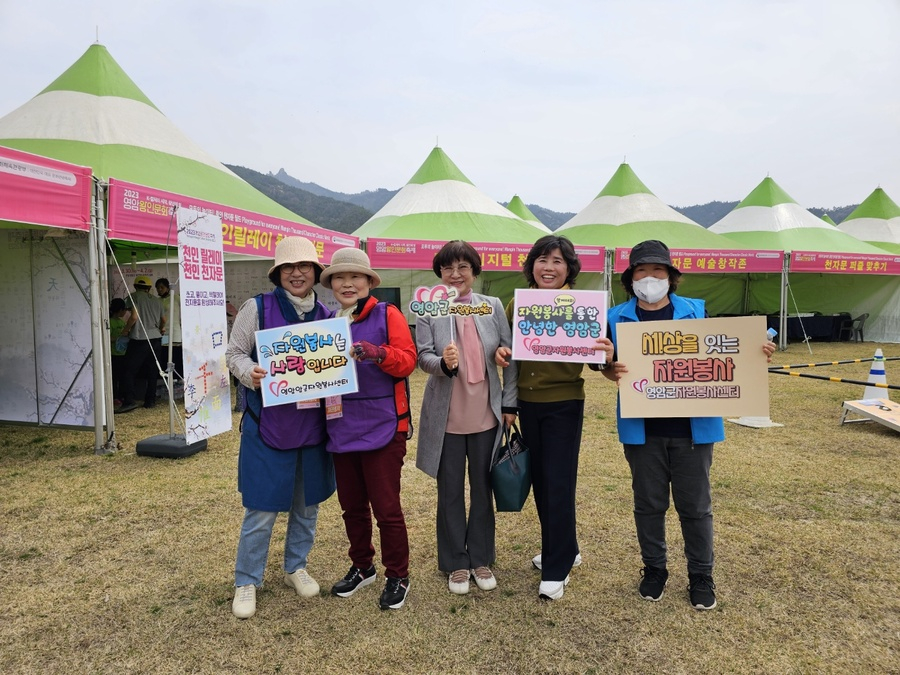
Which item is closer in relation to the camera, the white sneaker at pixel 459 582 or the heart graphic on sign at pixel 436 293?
the heart graphic on sign at pixel 436 293

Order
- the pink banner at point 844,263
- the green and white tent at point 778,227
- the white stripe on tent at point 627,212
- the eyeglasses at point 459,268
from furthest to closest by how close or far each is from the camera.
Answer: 1. the green and white tent at point 778,227
2. the white stripe on tent at point 627,212
3. the pink banner at point 844,263
4. the eyeglasses at point 459,268

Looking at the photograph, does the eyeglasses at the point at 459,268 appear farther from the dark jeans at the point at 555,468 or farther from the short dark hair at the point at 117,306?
the short dark hair at the point at 117,306

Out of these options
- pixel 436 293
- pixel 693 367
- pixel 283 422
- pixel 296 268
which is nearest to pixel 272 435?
pixel 283 422

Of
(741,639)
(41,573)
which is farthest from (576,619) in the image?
(41,573)

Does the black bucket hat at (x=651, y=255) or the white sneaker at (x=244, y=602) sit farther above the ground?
the black bucket hat at (x=651, y=255)

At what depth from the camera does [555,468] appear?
8.56ft

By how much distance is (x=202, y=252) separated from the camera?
15.6 ft

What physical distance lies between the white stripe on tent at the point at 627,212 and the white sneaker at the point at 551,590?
1365 cm

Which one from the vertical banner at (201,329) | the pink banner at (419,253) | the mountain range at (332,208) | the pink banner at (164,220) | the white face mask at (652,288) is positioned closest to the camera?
the white face mask at (652,288)

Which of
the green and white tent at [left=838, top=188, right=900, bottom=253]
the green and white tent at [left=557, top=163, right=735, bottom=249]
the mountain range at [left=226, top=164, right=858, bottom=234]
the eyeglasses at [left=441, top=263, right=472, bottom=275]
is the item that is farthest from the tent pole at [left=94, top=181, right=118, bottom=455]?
the mountain range at [left=226, top=164, right=858, bottom=234]

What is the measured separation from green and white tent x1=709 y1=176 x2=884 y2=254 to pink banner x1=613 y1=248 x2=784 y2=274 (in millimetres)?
2512

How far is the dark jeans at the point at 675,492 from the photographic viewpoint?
2484 mm

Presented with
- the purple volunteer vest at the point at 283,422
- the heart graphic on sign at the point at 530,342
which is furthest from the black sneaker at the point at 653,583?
the purple volunteer vest at the point at 283,422

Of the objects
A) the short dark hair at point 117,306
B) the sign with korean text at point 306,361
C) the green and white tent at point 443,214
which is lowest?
the sign with korean text at point 306,361
